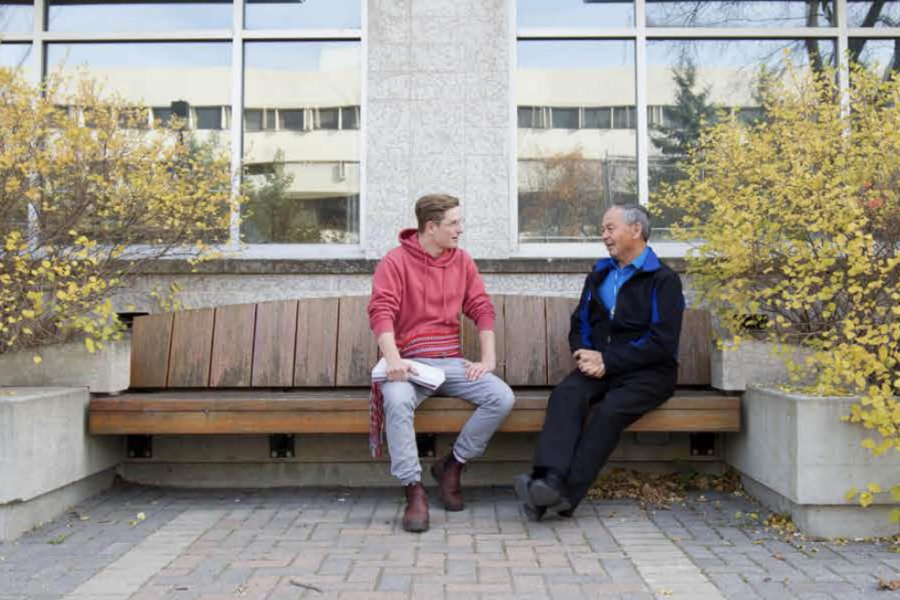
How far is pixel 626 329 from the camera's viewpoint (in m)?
4.18

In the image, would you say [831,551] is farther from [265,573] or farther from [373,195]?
[373,195]

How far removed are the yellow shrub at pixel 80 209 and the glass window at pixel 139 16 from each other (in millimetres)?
1001

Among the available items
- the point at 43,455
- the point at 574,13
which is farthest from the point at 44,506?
the point at 574,13

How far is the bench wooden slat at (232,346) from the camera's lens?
4883mm

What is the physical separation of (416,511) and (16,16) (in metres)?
5.04

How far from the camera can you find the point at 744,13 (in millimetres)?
6215

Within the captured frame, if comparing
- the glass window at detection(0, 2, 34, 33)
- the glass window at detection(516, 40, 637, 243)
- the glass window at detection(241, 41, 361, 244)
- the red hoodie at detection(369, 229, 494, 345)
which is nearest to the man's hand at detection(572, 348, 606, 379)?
the red hoodie at detection(369, 229, 494, 345)

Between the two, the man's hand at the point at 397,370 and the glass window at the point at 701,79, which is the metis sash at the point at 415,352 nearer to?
the man's hand at the point at 397,370

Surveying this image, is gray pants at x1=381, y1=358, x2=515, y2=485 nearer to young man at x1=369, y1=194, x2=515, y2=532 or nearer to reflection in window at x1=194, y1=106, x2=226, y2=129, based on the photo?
young man at x1=369, y1=194, x2=515, y2=532

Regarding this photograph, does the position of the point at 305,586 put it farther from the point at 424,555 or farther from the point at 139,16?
the point at 139,16

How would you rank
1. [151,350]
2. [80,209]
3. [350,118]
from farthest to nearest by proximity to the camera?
[350,118] → [151,350] → [80,209]

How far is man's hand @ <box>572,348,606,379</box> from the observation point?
4109 mm

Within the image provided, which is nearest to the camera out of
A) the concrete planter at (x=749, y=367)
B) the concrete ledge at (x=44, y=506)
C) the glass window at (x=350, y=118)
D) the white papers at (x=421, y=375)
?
the concrete ledge at (x=44, y=506)

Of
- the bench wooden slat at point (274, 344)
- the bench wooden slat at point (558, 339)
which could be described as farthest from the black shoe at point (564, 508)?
the bench wooden slat at point (274, 344)
